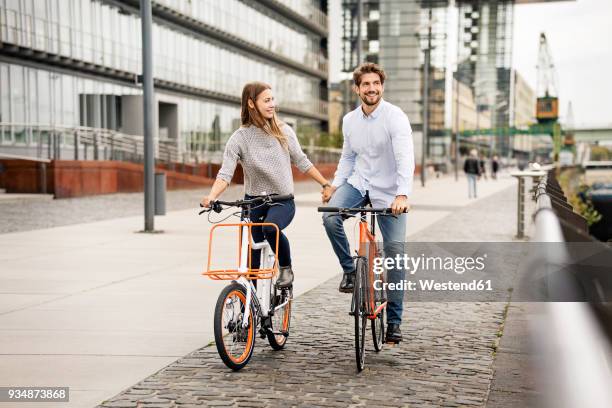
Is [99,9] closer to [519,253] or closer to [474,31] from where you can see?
[519,253]

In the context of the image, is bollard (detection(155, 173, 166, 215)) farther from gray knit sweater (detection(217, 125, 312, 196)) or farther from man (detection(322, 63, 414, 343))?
gray knit sweater (detection(217, 125, 312, 196))

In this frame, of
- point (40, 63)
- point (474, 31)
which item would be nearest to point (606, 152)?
point (474, 31)

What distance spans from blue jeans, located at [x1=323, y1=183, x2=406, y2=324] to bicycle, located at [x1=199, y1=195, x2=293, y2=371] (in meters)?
0.39

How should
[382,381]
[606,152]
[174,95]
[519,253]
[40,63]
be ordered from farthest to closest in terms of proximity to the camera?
[606,152] → [174,95] → [40,63] → [519,253] → [382,381]

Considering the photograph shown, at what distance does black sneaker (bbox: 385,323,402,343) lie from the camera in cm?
578

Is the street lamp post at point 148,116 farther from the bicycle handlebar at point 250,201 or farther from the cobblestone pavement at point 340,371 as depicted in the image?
the bicycle handlebar at point 250,201

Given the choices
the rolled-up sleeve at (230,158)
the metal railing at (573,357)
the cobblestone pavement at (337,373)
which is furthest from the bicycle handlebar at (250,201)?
the metal railing at (573,357)

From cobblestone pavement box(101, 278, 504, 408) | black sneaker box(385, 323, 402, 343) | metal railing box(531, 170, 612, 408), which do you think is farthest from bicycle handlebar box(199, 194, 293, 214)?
metal railing box(531, 170, 612, 408)

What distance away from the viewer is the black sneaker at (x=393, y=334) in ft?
19.0

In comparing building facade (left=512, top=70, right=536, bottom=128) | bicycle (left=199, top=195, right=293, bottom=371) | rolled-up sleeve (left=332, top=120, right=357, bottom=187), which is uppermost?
building facade (left=512, top=70, right=536, bottom=128)

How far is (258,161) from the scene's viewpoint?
5512 millimetres

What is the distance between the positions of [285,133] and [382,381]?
1759 mm

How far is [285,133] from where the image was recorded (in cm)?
564

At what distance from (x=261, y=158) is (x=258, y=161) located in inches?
1.1
